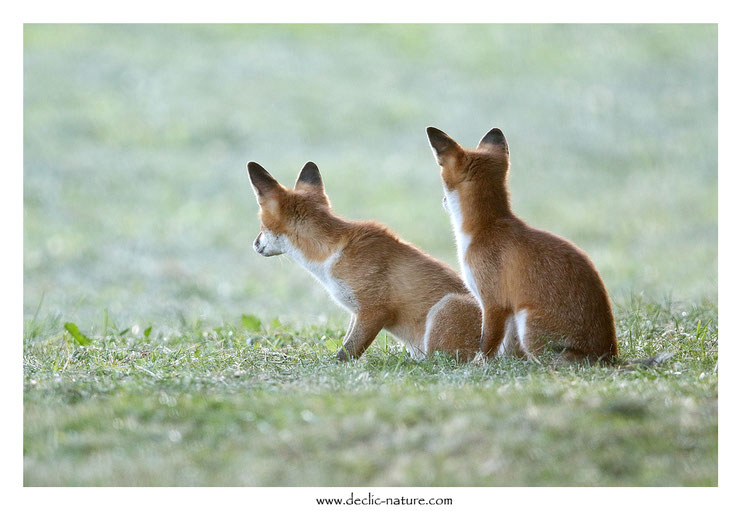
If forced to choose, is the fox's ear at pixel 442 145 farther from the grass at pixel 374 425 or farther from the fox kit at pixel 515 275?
the grass at pixel 374 425

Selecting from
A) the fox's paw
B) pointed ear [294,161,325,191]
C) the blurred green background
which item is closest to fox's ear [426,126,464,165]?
pointed ear [294,161,325,191]

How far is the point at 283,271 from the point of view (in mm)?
16359

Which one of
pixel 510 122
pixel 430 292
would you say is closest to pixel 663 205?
pixel 510 122

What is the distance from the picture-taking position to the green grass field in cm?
485

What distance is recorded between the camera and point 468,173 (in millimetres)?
7285

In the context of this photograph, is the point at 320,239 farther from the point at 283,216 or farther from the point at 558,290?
the point at 558,290

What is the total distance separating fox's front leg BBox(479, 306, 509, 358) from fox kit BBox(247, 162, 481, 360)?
0.29 m

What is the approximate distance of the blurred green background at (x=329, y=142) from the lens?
49.5 ft

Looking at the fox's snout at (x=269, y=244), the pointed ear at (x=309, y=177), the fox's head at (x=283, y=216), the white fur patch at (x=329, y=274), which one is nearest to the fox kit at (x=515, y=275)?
the white fur patch at (x=329, y=274)

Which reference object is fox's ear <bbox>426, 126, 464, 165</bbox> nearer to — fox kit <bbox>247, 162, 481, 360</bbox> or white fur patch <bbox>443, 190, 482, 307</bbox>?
white fur patch <bbox>443, 190, 482, 307</bbox>

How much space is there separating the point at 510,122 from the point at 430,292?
15820mm

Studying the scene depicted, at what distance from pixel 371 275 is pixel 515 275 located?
124cm

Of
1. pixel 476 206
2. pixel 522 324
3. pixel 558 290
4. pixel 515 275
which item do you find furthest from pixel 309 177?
pixel 558 290

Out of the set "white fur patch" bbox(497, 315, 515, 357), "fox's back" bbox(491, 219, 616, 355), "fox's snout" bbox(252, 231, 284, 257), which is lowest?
"white fur patch" bbox(497, 315, 515, 357)
